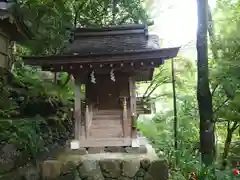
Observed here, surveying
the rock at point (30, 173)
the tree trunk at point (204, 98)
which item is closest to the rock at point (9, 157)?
the rock at point (30, 173)

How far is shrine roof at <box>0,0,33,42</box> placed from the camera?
8.58 meters

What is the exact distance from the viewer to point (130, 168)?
19.4ft

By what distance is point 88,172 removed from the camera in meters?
5.98

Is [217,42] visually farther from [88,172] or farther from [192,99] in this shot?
[88,172]

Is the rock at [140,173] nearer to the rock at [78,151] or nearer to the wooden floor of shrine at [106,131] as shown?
the wooden floor of shrine at [106,131]

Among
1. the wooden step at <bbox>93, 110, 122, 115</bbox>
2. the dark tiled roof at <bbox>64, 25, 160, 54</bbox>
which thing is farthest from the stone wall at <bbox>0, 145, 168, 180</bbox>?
the dark tiled roof at <bbox>64, 25, 160, 54</bbox>

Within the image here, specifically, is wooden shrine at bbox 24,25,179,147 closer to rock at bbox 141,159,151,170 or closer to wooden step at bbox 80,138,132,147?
wooden step at bbox 80,138,132,147

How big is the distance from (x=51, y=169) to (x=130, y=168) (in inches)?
64.5

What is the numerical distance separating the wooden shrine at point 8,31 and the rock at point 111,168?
5.43 metres

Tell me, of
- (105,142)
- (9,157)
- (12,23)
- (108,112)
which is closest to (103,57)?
(108,112)

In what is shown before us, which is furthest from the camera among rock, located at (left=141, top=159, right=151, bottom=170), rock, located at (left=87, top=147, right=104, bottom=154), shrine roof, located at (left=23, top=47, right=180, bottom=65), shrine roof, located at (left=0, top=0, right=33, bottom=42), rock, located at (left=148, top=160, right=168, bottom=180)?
shrine roof, located at (left=0, top=0, right=33, bottom=42)

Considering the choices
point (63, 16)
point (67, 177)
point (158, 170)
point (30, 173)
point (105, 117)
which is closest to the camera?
point (158, 170)

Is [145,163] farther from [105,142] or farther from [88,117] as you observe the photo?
[88,117]

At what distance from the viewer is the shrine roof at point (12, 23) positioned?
858cm
